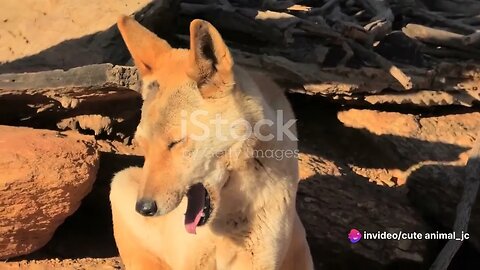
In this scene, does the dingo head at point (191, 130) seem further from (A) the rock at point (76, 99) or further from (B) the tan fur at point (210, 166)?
(A) the rock at point (76, 99)

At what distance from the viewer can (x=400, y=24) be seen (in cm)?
872

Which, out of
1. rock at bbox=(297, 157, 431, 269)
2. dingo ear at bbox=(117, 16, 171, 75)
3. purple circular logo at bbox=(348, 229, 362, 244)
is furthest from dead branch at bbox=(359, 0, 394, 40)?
dingo ear at bbox=(117, 16, 171, 75)

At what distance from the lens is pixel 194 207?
3891 mm

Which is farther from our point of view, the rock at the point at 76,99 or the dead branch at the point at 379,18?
the dead branch at the point at 379,18

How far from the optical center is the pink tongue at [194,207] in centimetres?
384

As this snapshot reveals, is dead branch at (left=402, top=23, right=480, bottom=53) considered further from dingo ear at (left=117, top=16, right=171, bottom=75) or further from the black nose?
the black nose

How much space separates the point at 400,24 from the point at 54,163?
5.31m

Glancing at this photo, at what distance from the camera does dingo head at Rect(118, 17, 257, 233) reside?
3.58m

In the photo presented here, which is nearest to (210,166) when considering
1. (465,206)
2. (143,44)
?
(143,44)

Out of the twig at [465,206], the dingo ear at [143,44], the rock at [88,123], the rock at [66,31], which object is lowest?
the twig at [465,206]

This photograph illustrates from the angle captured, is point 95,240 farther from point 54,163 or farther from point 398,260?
point 398,260

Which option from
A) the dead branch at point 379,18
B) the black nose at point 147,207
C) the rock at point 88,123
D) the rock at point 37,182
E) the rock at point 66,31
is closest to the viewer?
the black nose at point 147,207

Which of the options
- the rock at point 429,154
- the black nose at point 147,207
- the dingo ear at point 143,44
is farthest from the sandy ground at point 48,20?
the black nose at point 147,207

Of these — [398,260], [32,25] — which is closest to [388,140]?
[398,260]
